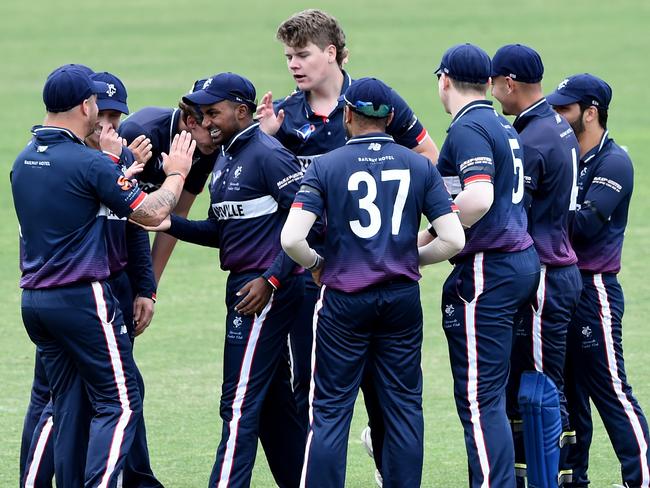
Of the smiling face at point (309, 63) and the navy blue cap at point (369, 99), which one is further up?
the smiling face at point (309, 63)

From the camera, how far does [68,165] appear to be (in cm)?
645

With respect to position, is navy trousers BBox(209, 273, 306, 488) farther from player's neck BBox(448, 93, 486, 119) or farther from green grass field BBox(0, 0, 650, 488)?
player's neck BBox(448, 93, 486, 119)

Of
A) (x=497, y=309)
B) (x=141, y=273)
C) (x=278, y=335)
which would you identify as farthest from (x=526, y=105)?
(x=141, y=273)

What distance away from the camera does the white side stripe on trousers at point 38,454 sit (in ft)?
22.8

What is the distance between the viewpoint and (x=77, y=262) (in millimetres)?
6516

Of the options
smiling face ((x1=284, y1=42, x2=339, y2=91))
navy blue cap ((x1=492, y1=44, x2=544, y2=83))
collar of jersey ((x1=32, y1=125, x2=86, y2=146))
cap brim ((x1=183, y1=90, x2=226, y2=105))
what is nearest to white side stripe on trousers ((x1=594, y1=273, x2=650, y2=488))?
navy blue cap ((x1=492, y1=44, x2=544, y2=83))

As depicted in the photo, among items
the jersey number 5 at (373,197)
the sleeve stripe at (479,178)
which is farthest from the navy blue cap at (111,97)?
the sleeve stripe at (479,178)

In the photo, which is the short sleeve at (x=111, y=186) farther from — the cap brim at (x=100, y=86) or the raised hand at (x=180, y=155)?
the cap brim at (x=100, y=86)

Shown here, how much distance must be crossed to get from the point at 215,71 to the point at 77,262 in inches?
729

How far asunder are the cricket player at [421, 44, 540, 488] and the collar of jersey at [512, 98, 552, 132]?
337 millimetres

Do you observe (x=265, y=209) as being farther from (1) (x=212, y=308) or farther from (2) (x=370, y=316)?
(1) (x=212, y=308)

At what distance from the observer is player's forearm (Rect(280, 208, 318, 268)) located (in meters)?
6.41

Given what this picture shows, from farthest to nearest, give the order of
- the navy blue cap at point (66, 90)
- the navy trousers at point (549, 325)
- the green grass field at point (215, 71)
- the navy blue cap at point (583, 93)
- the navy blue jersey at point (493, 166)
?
the green grass field at point (215, 71) < the navy blue cap at point (583, 93) < the navy trousers at point (549, 325) < the navy blue jersey at point (493, 166) < the navy blue cap at point (66, 90)

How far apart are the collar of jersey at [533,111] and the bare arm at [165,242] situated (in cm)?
191
